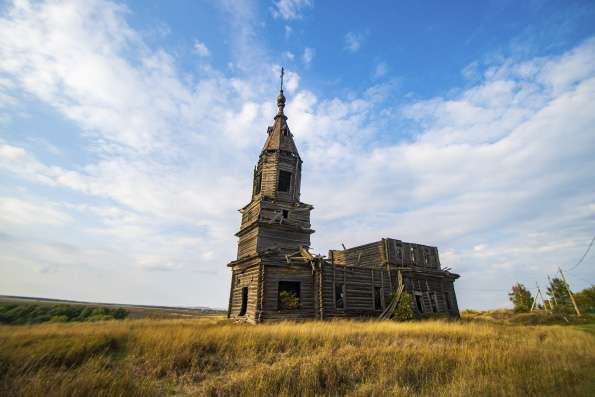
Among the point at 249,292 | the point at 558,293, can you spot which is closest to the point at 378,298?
the point at 249,292

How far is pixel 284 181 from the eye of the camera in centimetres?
2441

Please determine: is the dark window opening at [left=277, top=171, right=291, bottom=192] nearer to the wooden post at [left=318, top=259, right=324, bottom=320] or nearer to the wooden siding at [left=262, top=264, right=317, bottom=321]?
the wooden siding at [left=262, top=264, right=317, bottom=321]

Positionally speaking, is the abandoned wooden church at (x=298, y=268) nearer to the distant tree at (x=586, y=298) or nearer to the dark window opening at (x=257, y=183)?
the dark window opening at (x=257, y=183)

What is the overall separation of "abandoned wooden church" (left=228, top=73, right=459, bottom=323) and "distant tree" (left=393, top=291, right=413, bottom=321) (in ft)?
2.98

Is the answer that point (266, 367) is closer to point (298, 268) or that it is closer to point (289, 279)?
point (289, 279)

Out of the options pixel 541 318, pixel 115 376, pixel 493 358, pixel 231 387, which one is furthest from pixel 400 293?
pixel 115 376

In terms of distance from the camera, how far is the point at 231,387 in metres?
5.48

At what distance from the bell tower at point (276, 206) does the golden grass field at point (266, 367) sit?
448 inches

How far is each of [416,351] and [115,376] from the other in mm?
8309

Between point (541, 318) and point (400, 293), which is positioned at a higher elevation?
point (400, 293)

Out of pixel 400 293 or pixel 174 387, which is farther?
pixel 400 293

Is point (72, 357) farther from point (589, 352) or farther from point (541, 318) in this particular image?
point (541, 318)

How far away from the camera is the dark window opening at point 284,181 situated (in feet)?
79.0

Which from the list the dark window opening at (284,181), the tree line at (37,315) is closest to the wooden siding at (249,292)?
the dark window opening at (284,181)
